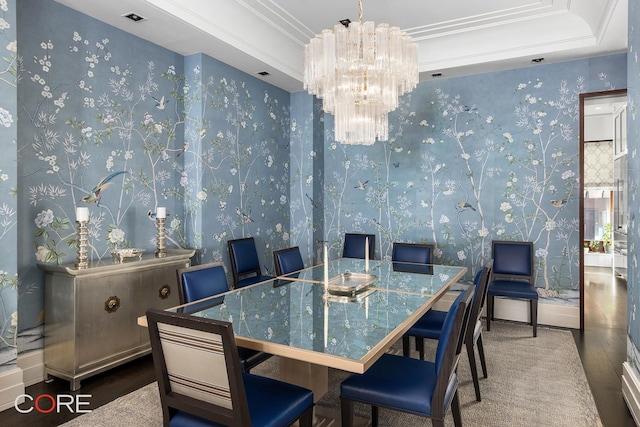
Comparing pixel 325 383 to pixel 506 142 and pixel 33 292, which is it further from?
pixel 506 142

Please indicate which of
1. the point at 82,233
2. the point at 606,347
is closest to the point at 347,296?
the point at 82,233

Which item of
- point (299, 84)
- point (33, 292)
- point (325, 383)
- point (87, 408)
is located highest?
point (299, 84)

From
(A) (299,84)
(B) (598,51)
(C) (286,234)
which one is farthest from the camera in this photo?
(C) (286,234)

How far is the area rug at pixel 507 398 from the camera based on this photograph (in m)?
2.37

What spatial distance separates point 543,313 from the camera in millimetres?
4418

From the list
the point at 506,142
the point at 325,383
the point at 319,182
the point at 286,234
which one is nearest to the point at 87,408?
the point at 325,383

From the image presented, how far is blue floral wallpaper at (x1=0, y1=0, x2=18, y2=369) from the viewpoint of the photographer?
2492mm

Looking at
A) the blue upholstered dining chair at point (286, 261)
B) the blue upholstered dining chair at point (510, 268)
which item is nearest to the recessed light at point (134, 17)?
the blue upholstered dining chair at point (286, 261)

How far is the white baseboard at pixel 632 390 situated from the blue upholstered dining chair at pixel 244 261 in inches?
119

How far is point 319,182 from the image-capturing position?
5531 millimetres

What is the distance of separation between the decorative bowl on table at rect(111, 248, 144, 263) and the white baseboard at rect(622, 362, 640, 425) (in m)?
3.58

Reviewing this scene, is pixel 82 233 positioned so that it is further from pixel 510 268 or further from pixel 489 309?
pixel 510 268

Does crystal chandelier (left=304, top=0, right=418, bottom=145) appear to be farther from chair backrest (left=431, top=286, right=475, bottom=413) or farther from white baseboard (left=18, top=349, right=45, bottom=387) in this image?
white baseboard (left=18, top=349, right=45, bottom=387)

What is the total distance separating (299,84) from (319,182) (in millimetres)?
1310
